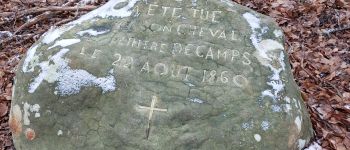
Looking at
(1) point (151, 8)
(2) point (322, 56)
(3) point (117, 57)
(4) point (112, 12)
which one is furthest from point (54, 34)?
(2) point (322, 56)

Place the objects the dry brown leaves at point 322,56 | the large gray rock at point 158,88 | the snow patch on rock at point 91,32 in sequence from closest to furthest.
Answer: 1. the large gray rock at point 158,88
2. the snow patch on rock at point 91,32
3. the dry brown leaves at point 322,56

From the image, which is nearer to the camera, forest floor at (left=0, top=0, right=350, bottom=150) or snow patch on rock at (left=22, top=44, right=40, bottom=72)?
snow patch on rock at (left=22, top=44, right=40, bottom=72)

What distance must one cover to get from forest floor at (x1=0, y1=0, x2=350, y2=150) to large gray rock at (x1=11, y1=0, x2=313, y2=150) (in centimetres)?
56

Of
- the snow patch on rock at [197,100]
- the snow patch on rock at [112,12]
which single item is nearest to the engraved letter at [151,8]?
the snow patch on rock at [112,12]

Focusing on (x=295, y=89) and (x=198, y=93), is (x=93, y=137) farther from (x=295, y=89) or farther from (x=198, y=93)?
(x=295, y=89)

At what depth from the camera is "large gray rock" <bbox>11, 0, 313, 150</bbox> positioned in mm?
3258

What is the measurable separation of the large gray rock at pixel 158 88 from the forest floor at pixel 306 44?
1.84 feet

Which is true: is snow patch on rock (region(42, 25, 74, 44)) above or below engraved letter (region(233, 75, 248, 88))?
above

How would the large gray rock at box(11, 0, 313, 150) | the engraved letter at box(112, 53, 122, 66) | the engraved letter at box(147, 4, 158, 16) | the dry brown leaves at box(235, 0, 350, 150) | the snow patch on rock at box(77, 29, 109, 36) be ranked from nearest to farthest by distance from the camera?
the large gray rock at box(11, 0, 313, 150) → the engraved letter at box(112, 53, 122, 66) → the snow patch on rock at box(77, 29, 109, 36) → the engraved letter at box(147, 4, 158, 16) → the dry brown leaves at box(235, 0, 350, 150)

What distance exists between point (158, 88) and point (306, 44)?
2.88 meters

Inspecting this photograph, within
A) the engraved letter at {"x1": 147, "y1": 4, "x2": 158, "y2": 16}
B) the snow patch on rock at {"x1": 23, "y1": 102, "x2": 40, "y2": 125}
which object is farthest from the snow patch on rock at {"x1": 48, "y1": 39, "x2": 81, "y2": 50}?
the engraved letter at {"x1": 147, "y1": 4, "x2": 158, "y2": 16}

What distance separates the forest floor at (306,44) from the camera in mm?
4133

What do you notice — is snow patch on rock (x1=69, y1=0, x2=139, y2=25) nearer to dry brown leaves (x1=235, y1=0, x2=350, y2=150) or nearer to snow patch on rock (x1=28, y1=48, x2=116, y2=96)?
snow patch on rock (x1=28, y1=48, x2=116, y2=96)

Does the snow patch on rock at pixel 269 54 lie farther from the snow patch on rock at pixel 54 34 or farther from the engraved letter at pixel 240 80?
the snow patch on rock at pixel 54 34
